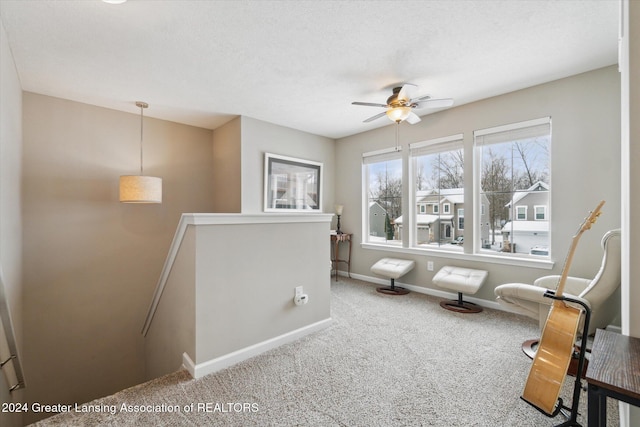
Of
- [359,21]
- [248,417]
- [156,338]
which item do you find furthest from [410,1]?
A: [156,338]

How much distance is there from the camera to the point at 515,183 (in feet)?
11.2

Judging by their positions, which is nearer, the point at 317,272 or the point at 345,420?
the point at 345,420

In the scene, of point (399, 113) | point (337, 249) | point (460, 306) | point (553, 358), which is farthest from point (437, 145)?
point (553, 358)

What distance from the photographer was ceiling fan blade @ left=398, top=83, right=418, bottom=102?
2.77 meters

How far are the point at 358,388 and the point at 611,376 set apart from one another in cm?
140

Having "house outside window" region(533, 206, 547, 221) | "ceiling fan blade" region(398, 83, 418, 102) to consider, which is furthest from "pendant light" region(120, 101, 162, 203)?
"house outside window" region(533, 206, 547, 221)

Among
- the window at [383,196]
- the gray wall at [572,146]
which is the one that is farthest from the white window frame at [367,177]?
the gray wall at [572,146]

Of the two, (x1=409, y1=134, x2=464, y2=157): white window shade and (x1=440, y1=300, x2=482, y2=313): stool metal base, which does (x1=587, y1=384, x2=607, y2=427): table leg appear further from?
(x1=409, y1=134, x2=464, y2=157): white window shade

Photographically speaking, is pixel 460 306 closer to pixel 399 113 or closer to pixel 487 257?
pixel 487 257

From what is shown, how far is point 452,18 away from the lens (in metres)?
2.04

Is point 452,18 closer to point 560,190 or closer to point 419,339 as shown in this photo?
point 560,190

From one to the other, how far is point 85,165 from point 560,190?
560 centimetres

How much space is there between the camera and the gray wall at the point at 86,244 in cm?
320

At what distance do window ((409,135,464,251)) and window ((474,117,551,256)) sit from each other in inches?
11.7
